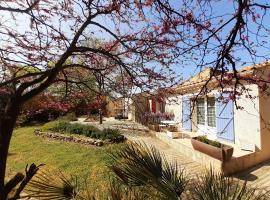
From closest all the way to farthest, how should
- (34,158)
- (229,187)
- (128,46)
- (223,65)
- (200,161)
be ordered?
(229,187), (223,65), (128,46), (200,161), (34,158)

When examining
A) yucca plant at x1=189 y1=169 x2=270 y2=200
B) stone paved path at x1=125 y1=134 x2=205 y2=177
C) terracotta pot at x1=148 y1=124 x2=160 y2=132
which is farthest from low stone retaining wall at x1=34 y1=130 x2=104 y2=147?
yucca plant at x1=189 y1=169 x2=270 y2=200

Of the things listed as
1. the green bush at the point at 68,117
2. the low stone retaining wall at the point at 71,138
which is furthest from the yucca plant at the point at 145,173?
the green bush at the point at 68,117

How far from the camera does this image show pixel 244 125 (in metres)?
10.7

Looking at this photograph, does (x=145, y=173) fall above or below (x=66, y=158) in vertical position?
above

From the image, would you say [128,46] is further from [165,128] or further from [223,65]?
[165,128]

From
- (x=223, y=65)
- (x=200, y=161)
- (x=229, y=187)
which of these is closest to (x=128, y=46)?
(x=223, y=65)

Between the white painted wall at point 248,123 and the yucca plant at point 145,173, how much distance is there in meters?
7.72

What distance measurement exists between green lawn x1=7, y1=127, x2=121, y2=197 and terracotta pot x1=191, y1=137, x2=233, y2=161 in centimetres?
353

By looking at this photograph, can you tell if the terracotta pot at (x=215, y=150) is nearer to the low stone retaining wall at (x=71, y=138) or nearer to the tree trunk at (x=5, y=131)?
the low stone retaining wall at (x=71, y=138)

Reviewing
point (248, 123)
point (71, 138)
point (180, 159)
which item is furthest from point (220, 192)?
point (71, 138)

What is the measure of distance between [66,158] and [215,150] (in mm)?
6596

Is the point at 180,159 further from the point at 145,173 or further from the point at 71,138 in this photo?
the point at 145,173

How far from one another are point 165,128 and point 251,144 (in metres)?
6.74

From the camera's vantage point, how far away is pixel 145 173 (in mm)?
3039
